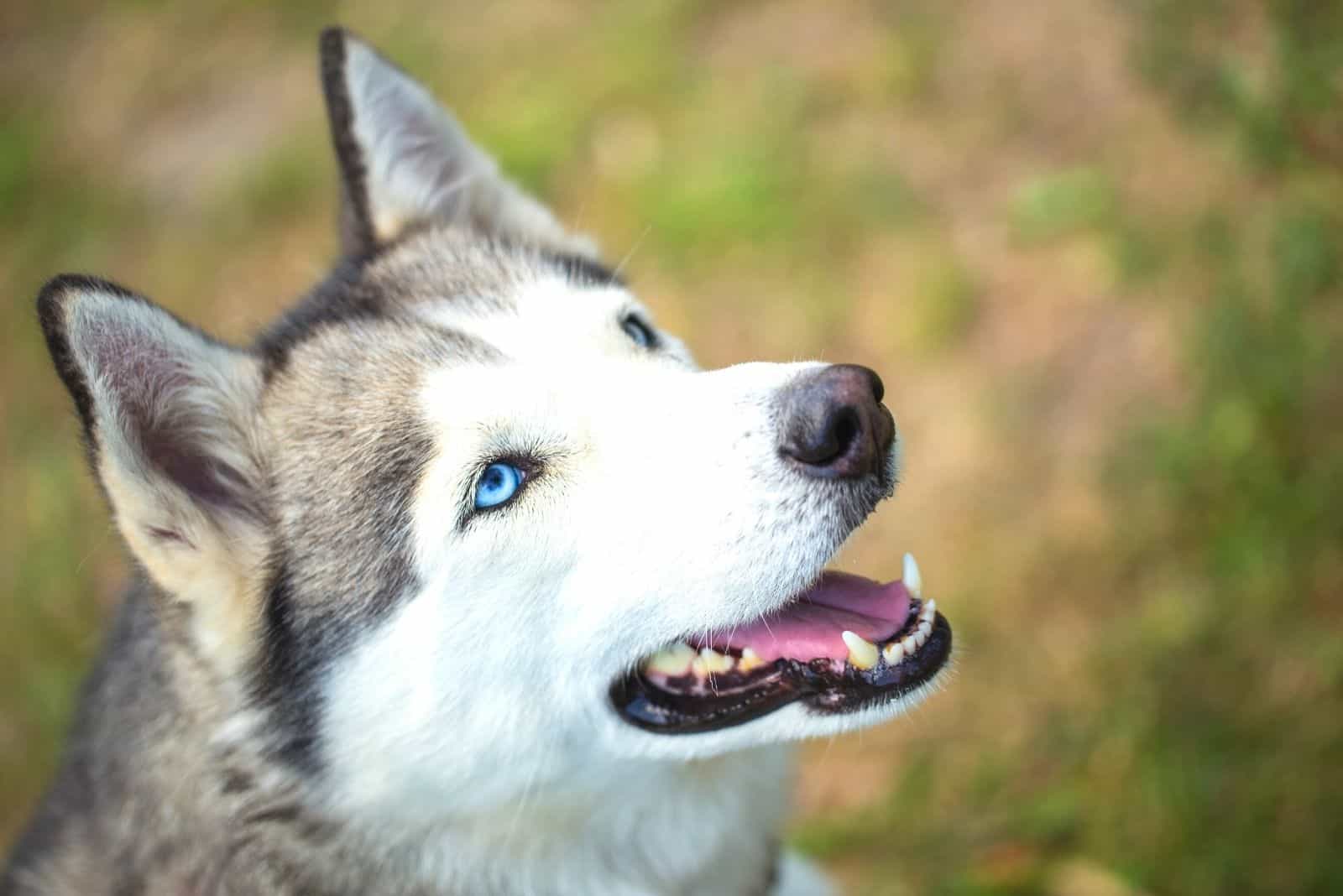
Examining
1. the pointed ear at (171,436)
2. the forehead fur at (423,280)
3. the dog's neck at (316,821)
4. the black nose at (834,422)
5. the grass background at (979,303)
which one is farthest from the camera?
the grass background at (979,303)

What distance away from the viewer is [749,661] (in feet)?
7.99

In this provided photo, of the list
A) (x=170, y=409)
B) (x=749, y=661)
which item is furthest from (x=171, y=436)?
(x=749, y=661)

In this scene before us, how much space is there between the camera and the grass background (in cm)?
383

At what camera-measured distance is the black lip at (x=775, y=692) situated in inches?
92.2

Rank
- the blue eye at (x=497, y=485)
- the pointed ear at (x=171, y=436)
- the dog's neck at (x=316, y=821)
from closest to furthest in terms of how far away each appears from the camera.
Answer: the pointed ear at (x=171, y=436) → the blue eye at (x=497, y=485) → the dog's neck at (x=316, y=821)

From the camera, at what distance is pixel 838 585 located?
253 centimetres

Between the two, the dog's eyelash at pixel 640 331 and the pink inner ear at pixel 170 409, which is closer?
the pink inner ear at pixel 170 409

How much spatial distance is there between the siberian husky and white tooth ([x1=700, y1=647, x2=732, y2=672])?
0.04ft

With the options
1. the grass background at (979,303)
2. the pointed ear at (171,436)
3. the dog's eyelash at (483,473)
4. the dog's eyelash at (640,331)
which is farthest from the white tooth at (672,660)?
the grass background at (979,303)

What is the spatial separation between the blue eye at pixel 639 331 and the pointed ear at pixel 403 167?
0.48 metres

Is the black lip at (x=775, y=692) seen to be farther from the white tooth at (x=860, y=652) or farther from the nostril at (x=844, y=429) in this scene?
the nostril at (x=844, y=429)

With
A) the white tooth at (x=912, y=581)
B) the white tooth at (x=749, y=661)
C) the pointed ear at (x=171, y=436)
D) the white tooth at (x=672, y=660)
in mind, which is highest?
the white tooth at (x=912, y=581)

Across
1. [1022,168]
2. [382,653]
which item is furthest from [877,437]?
[1022,168]

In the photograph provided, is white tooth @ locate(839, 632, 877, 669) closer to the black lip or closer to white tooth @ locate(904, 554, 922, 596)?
the black lip
